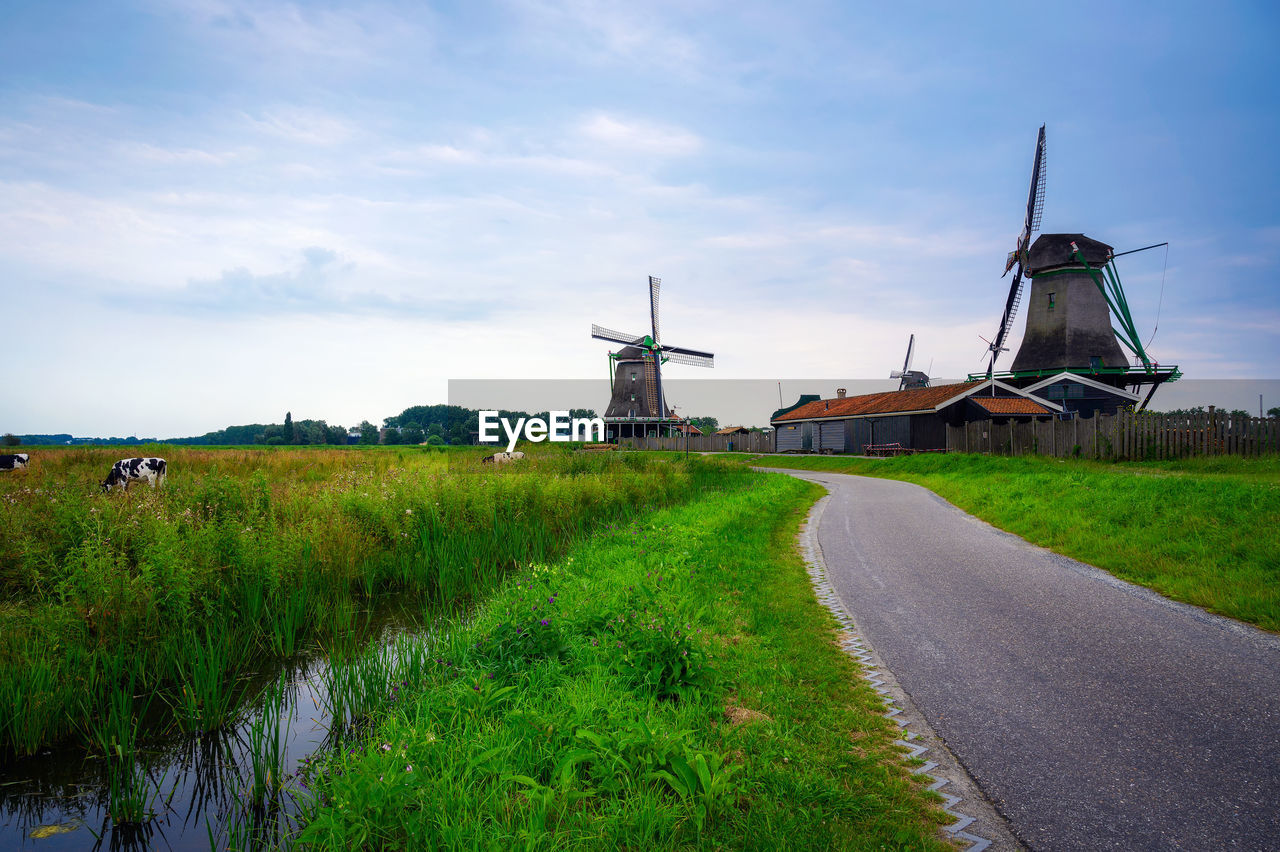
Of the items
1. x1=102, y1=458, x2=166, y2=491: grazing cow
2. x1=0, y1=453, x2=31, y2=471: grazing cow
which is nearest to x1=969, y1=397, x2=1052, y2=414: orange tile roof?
x1=102, y1=458, x2=166, y2=491: grazing cow

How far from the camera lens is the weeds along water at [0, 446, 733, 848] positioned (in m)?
4.88

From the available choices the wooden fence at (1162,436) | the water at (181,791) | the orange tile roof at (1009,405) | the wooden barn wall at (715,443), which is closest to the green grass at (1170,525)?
the wooden fence at (1162,436)

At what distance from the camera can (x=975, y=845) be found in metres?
3.24

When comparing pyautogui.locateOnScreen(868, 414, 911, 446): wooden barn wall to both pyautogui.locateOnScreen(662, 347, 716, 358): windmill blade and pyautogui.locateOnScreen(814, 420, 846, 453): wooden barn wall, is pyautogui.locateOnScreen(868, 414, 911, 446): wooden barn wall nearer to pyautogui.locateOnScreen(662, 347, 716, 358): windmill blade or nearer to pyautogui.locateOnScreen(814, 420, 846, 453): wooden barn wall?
pyautogui.locateOnScreen(814, 420, 846, 453): wooden barn wall

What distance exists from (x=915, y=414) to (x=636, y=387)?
119ft

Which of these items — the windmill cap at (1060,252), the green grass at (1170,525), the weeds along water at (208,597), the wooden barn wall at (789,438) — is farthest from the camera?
the wooden barn wall at (789,438)

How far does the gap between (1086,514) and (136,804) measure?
14.6 meters

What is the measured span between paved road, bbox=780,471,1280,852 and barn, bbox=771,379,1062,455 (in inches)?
1193

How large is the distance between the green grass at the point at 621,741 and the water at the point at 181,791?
1.24 ft

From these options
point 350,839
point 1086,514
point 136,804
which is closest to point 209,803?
point 136,804

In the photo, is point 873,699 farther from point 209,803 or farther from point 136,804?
point 136,804

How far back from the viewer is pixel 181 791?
457 centimetres

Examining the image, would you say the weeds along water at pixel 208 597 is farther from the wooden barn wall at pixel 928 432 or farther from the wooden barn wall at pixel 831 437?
the wooden barn wall at pixel 831 437

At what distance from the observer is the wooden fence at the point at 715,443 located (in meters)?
64.4
